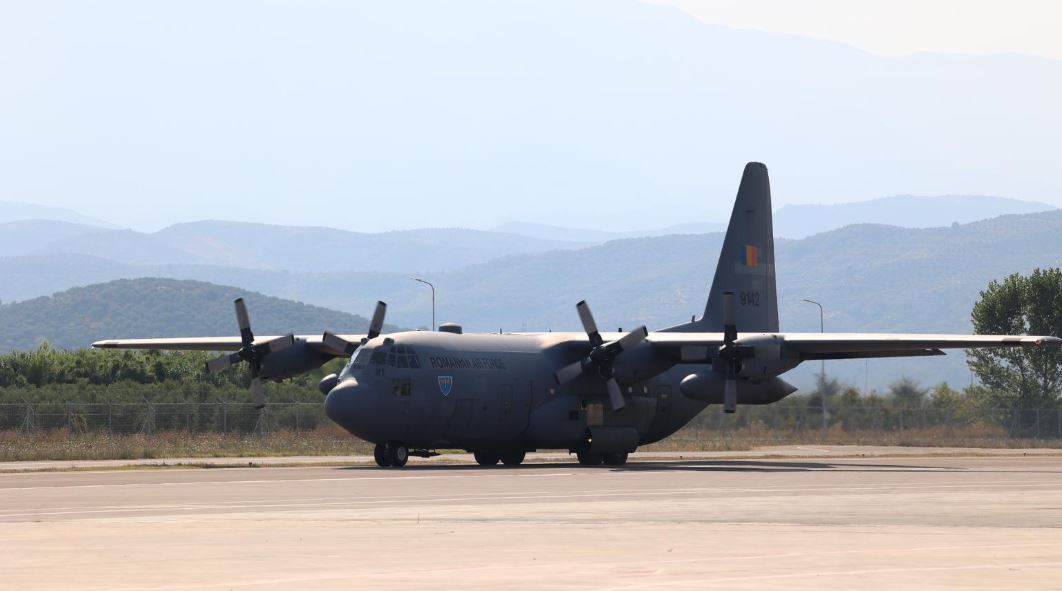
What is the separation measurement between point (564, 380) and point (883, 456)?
60.2ft

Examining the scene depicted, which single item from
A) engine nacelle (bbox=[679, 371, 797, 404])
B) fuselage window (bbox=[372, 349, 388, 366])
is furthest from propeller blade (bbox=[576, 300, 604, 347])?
fuselage window (bbox=[372, 349, 388, 366])

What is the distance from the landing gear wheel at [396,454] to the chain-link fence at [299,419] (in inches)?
503

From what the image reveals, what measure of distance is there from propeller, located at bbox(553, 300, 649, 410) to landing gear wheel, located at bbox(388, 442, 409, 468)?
18.0 feet

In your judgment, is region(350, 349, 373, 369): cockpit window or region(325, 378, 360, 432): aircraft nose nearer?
region(325, 378, 360, 432): aircraft nose

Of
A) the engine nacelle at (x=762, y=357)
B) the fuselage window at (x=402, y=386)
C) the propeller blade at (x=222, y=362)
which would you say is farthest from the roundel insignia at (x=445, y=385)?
the engine nacelle at (x=762, y=357)

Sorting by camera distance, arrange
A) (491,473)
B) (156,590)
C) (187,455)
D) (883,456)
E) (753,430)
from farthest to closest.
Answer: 1. (753,430)
2. (883,456)
3. (187,455)
4. (491,473)
5. (156,590)

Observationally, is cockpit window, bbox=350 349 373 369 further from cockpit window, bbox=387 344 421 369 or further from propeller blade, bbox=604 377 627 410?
propeller blade, bbox=604 377 627 410

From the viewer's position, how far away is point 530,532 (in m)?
22.4

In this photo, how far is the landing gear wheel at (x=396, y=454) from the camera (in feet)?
147

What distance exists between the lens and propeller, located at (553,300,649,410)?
47125 mm

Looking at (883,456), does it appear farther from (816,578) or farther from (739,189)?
(816,578)

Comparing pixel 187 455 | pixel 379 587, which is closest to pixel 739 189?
pixel 187 455

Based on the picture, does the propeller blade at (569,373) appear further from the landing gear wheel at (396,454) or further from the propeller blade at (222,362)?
the propeller blade at (222,362)

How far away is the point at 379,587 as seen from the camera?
1580cm
